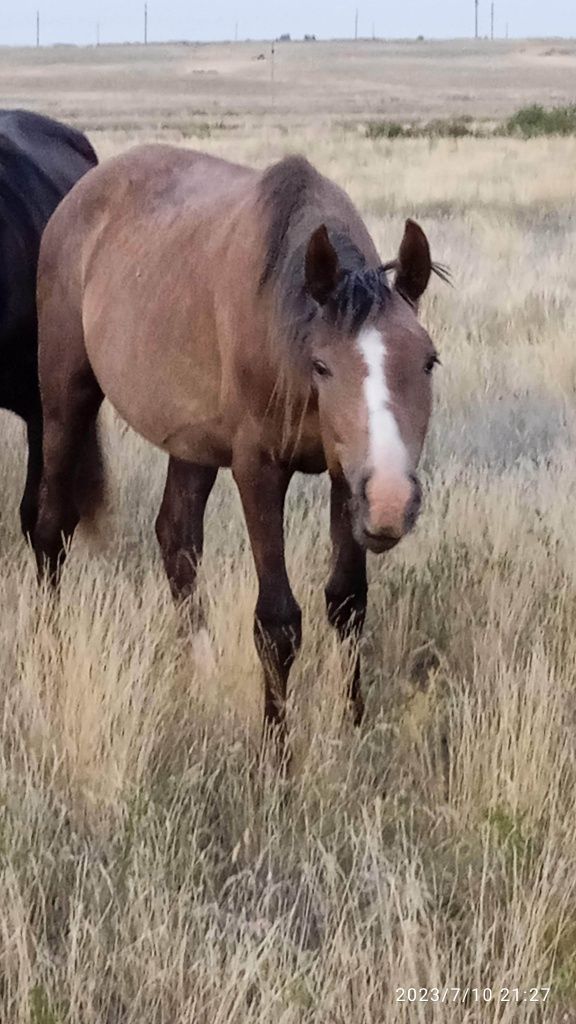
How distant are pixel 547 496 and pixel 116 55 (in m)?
130

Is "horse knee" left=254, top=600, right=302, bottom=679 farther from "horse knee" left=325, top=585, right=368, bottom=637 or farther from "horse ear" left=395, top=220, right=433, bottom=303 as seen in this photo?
"horse ear" left=395, top=220, right=433, bottom=303

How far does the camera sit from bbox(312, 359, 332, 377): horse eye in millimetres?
2239

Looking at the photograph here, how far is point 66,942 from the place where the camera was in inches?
78.2

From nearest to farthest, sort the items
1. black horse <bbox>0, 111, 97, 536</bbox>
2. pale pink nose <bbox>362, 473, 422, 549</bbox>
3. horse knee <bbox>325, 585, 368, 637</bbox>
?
pale pink nose <bbox>362, 473, 422, 549</bbox> → horse knee <bbox>325, 585, 368, 637</bbox> → black horse <bbox>0, 111, 97, 536</bbox>

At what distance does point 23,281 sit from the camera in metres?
4.36

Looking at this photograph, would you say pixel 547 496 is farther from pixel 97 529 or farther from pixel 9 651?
pixel 9 651

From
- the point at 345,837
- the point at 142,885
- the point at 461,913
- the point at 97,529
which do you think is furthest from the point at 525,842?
the point at 97,529

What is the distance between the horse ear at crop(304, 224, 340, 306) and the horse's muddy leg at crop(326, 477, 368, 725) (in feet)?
2.35

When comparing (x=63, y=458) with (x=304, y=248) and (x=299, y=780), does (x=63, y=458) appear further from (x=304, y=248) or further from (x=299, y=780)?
(x=299, y=780)

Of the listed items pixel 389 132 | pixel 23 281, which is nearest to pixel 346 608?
pixel 23 281

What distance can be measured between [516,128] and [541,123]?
64 centimetres

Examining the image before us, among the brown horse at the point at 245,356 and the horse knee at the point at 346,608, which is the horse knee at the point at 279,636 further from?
the horse knee at the point at 346,608
